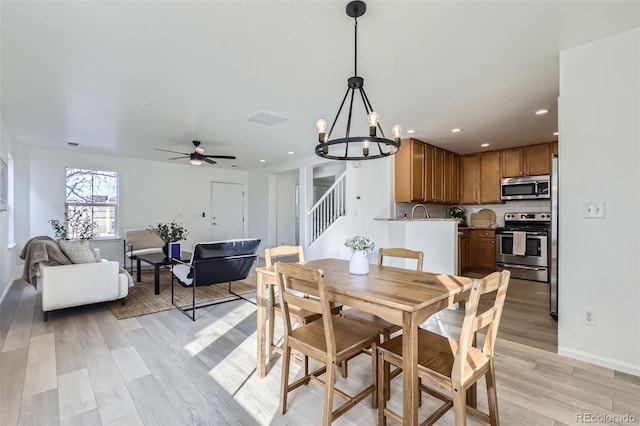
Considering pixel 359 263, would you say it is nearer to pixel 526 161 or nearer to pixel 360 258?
pixel 360 258

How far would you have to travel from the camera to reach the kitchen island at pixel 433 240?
3.85 meters

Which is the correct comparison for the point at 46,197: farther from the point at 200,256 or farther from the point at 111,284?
the point at 200,256

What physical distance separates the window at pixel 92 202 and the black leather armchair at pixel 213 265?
3448 mm

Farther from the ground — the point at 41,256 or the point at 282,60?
the point at 282,60

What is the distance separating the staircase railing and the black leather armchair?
248 centimetres

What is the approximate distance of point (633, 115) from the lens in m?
2.18

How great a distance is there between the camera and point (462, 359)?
1.36m

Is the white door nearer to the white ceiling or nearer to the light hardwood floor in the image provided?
the white ceiling

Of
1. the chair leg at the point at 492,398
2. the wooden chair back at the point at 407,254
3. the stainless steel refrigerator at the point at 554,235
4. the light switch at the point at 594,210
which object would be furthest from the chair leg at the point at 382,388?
the stainless steel refrigerator at the point at 554,235

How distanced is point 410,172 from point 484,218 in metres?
2.34

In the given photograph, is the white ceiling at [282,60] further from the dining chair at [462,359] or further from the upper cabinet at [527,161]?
the dining chair at [462,359]

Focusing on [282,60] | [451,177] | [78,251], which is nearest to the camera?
[282,60]

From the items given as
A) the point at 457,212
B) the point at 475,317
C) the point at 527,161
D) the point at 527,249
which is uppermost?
the point at 527,161

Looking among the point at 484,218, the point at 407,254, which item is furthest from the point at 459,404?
the point at 484,218
